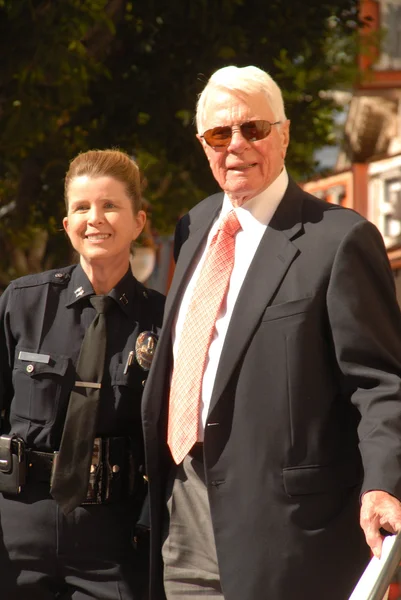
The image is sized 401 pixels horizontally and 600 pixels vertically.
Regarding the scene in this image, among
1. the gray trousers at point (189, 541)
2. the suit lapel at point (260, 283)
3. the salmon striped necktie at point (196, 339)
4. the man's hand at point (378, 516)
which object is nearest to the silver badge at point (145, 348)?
the salmon striped necktie at point (196, 339)

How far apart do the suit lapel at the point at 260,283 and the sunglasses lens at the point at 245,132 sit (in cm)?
24

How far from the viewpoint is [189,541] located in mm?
3770

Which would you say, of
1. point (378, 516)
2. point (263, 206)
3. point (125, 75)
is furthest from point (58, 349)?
point (125, 75)

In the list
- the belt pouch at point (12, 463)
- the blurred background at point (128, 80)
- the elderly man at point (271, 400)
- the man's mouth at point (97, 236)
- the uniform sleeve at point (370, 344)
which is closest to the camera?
the uniform sleeve at point (370, 344)

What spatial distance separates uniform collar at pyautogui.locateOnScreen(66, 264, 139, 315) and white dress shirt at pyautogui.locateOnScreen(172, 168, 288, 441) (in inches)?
15.6

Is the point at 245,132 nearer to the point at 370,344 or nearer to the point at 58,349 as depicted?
the point at 370,344

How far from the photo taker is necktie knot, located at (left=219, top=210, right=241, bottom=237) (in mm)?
3896

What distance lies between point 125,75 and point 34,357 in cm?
799

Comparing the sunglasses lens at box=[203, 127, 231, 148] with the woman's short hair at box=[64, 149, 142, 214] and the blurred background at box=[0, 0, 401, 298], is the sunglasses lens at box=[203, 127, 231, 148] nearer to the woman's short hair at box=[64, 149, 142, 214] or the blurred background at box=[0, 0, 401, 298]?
the woman's short hair at box=[64, 149, 142, 214]

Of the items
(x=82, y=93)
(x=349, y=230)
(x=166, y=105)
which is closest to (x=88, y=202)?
(x=349, y=230)

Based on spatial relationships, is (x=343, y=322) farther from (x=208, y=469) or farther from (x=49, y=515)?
(x=49, y=515)

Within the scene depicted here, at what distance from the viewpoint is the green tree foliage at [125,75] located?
9984mm

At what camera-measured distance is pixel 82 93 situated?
35.2 feet

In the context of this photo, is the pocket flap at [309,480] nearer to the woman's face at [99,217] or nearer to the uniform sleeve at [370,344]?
the uniform sleeve at [370,344]
